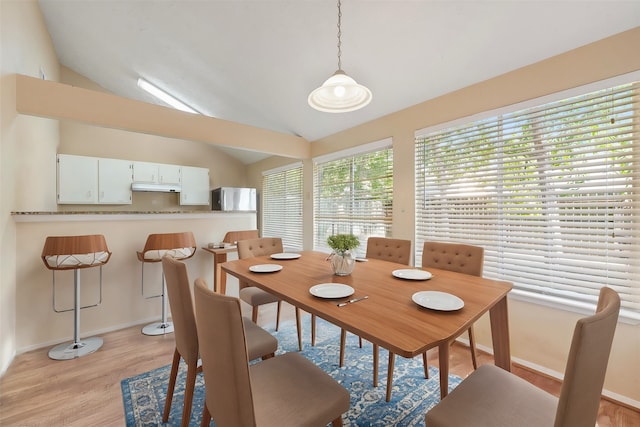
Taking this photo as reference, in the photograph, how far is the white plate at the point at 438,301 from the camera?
104cm

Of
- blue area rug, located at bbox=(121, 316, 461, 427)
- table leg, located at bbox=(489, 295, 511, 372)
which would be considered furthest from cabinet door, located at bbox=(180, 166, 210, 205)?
table leg, located at bbox=(489, 295, 511, 372)

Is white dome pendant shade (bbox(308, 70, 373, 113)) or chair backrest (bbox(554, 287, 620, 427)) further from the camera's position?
white dome pendant shade (bbox(308, 70, 373, 113))

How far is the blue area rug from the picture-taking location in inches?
60.4

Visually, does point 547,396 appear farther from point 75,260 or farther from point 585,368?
point 75,260

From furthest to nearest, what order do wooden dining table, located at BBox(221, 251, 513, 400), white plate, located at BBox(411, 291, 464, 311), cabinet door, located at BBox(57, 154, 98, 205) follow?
cabinet door, located at BBox(57, 154, 98, 205) < white plate, located at BBox(411, 291, 464, 311) < wooden dining table, located at BBox(221, 251, 513, 400)

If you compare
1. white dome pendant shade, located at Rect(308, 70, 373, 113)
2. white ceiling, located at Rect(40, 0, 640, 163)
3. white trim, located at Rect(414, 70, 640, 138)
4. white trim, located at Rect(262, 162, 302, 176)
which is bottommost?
white dome pendant shade, located at Rect(308, 70, 373, 113)

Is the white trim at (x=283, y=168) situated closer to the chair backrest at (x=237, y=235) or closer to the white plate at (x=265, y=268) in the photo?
the chair backrest at (x=237, y=235)

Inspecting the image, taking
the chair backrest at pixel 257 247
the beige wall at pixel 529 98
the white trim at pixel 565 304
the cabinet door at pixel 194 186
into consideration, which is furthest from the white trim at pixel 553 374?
the cabinet door at pixel 194 186

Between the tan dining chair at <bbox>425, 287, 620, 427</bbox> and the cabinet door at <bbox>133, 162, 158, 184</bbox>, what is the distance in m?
5.42

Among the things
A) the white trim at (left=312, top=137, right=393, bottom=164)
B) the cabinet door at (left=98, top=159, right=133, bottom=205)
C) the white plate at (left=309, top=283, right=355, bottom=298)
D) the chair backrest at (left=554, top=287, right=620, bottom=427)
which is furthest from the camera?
the cabinet door at (left=98, top=159, right=133, bottom=205)

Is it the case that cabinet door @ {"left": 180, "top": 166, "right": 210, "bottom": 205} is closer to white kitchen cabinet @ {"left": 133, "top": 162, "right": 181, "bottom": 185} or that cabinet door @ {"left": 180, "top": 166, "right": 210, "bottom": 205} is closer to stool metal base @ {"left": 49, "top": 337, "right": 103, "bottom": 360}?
white kitchen cabinet @ {"left": 133, "top": 162, "right": 181, "bottom": 185}

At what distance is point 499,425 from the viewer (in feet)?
2.89

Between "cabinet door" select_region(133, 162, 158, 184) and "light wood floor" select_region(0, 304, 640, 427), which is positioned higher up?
Result: "cabinet door" select_region(133, 162, 158, 184)

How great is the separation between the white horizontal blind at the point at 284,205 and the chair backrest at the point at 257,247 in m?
1.98
